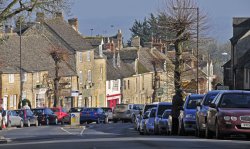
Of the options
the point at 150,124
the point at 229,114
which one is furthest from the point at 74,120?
the point at 229,114

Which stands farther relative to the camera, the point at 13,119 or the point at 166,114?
the point at 13,119

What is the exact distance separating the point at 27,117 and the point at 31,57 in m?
22.6

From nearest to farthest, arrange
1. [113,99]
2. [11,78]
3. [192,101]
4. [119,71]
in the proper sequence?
[192,101]
[11,78]
[113,99]
[119,71]

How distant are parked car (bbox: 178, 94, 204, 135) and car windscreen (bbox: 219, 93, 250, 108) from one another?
6041mm

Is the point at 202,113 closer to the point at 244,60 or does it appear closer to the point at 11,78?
the point at 244,60

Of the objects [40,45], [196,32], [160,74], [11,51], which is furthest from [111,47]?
[196,32]

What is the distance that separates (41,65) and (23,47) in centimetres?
280

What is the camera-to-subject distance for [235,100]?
1025 inches

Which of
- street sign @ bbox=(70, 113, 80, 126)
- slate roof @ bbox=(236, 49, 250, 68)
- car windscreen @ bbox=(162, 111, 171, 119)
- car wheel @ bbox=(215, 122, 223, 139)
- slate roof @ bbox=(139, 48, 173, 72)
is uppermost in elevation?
slate roof @ bbox=(139, 48, 173, 72)

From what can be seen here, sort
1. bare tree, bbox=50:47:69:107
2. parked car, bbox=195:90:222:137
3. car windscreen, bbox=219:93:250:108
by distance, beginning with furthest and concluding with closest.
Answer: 1. bare tree, bbox=50:47:69:107
2. parked car, bbox=195:90:222:137
3. car windscreen, bbox=219:93:250:108

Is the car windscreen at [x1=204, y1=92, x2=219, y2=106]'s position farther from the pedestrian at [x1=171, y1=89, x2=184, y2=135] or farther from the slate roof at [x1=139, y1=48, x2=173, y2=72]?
the slate roof at [x1=139, y1=48, x2=173, y2=72]

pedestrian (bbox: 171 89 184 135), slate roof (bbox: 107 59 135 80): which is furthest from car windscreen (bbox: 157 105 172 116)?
slate roof (bbox: 107 59 135 80)

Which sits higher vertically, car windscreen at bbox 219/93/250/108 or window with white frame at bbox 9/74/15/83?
window with white frame at bbox 9/74/15/83

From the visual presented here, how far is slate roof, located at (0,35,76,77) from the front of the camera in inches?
3095
